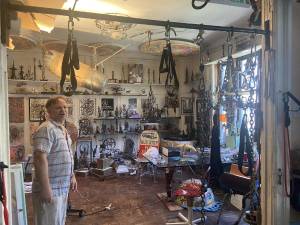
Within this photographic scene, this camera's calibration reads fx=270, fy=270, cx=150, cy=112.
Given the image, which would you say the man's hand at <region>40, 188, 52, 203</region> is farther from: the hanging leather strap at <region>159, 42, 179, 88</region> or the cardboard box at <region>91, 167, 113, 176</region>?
the cardboard box at <region>91, 167, 113, 176</region>

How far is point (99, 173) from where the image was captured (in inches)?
227

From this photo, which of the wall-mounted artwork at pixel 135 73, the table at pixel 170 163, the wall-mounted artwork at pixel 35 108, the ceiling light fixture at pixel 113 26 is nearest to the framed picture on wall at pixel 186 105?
the wall-mounted artwork at pixel 135 73

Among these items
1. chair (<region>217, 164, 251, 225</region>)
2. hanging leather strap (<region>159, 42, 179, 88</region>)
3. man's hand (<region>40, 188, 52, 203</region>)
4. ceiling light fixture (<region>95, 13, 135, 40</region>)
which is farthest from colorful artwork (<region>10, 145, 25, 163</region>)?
hanging leather strap (<region>159, 42, 179, 88</region>)

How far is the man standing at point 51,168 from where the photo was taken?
81.4 inches

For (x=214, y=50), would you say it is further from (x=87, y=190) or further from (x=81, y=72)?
(x=87, y=190)

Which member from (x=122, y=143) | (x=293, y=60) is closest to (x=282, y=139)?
(x=293, y=60)

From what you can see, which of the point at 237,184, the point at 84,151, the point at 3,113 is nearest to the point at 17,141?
the point at 84,151

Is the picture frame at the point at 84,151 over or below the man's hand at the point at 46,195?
below

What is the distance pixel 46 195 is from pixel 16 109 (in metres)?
4.60

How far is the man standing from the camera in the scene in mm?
2068

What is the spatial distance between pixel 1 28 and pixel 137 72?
230 inches

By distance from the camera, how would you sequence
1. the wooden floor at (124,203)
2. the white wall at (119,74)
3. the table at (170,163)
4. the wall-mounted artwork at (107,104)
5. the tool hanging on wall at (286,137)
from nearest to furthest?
the tool hanging on wall at (286,137), the wooden floor at (124,203), the table at (170,163), the white wall at (119,74), the wall-mounted artwork at (107,104)

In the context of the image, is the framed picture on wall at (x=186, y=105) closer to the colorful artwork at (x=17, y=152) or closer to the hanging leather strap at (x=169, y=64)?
the colorful artwork at (x=17, y=152)

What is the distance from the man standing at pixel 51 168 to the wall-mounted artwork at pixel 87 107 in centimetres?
434
